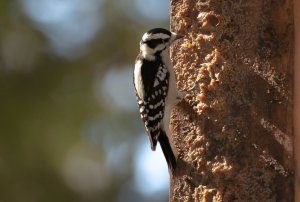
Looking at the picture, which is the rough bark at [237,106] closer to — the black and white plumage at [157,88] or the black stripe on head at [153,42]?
the black and white plumage at [157,88]

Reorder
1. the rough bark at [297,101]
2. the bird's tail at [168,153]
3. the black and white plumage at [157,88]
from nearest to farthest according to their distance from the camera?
the rough bark at [297,101] < the bird's tail at [168,153] < the black and white plumage at [157,88]

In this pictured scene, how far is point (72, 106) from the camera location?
8273mm

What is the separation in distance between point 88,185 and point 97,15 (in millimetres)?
1695

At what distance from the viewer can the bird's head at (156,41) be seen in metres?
4.90

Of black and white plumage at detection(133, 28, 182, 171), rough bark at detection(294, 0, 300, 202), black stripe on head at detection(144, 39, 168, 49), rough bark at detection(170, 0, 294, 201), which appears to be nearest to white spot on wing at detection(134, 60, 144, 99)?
black and white plumage at detection(133, 28, 182, 171)

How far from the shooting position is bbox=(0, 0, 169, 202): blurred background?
8.15 m

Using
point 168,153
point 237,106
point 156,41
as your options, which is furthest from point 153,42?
point 237,106

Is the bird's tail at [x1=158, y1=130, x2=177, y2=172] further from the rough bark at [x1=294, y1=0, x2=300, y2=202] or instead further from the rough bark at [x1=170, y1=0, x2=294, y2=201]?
the rough bark at [x1=294, y1=0, x2=300, y2=202]

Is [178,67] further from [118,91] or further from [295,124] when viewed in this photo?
[118,91]

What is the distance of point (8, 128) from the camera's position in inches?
317

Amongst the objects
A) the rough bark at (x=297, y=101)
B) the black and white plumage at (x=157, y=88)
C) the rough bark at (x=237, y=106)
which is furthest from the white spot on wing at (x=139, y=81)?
the rough bark at (x=297, y=101)

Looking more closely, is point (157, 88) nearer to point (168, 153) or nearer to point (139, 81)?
point (139, 81)

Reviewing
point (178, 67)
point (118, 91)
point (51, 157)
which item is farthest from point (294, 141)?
point (118, 91)

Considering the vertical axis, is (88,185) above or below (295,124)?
above
